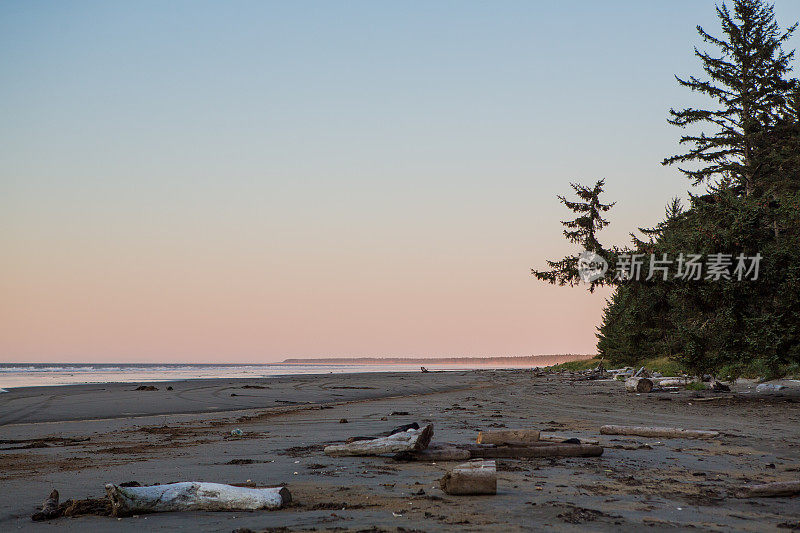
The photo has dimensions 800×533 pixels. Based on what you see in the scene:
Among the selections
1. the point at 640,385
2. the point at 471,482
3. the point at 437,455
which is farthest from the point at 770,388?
the point at 471,482

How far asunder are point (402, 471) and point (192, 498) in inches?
108

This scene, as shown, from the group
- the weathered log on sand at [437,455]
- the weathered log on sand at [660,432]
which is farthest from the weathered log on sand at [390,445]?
the weathered log on sand at [660,432]

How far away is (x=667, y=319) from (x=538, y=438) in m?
15.9

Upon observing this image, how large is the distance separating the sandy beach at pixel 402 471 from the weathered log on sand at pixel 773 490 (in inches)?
4.6

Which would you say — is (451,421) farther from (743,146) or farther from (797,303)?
(743,146)

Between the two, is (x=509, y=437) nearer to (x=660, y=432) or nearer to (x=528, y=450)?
(x=528, y=450)

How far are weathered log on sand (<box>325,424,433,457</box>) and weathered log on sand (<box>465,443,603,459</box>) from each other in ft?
2.33

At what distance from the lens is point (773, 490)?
20.1ft

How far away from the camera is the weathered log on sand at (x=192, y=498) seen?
18.1 feet

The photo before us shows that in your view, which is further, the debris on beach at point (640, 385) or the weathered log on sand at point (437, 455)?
the debris on beach at point (640, 385)

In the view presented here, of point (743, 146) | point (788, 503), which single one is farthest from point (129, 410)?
point (743, 146)

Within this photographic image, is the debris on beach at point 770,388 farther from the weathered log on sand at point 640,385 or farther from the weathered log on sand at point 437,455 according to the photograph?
the weathered log on sand at point 437,455

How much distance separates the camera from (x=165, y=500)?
564 cm

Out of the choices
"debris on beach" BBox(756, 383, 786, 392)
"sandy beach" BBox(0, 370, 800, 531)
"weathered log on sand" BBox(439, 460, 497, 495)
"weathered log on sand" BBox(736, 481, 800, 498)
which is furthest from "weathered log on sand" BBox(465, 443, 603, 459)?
"debris on beach" BBox(756, 383, 786, 392)
